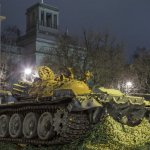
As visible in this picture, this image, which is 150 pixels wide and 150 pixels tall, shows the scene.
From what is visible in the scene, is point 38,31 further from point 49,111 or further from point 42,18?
point 49,111

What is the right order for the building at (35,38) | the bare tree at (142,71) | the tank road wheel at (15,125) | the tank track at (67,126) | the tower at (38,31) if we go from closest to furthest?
the tank track at (67,126) < the tank road wheel at (15,125) < the bare tree at (142,71) < the building at (35,38) < the tower at (38,31)

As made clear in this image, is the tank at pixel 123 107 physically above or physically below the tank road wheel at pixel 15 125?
above

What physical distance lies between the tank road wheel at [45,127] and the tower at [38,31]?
47.0 m

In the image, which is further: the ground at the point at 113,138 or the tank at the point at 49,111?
the tank at the point at 49,111

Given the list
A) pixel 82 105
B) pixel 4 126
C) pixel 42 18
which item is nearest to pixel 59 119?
pixel 82 105

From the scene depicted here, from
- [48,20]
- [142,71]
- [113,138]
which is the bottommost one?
[113,138]

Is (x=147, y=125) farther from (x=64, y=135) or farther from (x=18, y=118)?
(x=18, y=118)

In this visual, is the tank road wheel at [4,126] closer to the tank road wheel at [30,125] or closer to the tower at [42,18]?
the tank road wheel at [30,125]

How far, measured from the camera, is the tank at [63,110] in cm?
1714

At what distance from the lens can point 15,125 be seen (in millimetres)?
20359

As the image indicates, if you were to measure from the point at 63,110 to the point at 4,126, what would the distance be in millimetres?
4584

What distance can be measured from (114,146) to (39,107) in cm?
335

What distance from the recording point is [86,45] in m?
45.2

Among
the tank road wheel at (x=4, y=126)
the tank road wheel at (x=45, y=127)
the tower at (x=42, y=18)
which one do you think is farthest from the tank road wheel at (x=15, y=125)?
the tower at (x=42, y=18)
